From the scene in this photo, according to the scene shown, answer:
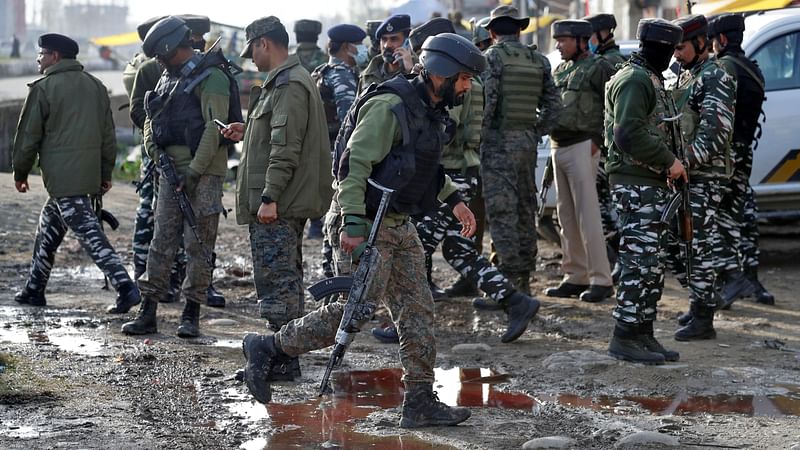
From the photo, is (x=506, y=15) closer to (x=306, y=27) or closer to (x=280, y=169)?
(x=280, y=169)

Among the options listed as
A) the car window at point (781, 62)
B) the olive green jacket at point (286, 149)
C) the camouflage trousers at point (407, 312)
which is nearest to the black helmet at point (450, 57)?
the camouflage trousers at point (407, 312)

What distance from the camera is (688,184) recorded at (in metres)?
7.01

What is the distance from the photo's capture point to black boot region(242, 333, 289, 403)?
5.68m

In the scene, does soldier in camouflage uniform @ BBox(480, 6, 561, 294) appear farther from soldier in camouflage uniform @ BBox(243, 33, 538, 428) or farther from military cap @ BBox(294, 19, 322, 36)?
military cap @ BBox(294, 19, 322, 36)

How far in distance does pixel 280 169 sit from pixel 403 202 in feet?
3.40

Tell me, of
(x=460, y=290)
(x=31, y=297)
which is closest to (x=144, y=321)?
(x=31, y=297)

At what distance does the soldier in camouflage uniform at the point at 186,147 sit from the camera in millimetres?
7191

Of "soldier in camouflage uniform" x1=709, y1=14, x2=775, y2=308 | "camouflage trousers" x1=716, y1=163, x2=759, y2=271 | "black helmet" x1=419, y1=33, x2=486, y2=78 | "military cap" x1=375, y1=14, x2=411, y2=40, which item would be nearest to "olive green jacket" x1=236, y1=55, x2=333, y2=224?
"black helmet" x1=419, y1=33, x2=486, y2=78

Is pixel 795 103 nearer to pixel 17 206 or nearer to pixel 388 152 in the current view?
pixel 388 152

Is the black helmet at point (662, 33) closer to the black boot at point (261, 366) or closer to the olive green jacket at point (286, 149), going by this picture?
the olive green jacket at point (286, 149)

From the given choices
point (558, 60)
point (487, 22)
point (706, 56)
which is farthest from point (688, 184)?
point (558, 60)

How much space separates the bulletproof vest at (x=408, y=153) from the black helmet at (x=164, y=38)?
2098 mm

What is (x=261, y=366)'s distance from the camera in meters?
5.69

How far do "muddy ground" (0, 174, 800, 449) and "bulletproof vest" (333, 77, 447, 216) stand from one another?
3.51 feet
